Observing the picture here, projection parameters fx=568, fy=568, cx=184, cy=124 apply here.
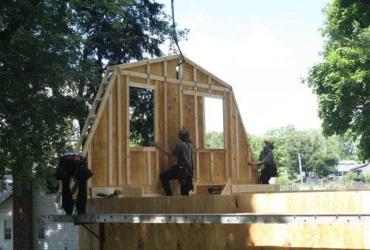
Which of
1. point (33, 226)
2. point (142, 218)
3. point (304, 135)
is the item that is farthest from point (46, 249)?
point (304, 135)

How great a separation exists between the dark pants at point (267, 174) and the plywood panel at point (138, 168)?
4623 millimetres

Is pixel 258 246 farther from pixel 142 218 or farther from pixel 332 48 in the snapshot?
pixel 332 48

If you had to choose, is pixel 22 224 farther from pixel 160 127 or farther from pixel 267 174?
pixel 160 127

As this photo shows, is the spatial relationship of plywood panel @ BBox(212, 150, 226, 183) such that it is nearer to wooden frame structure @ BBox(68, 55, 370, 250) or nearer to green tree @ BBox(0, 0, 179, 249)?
wooden frame structure @ BBox(68, 55, 370, 250)

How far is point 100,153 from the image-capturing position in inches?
496

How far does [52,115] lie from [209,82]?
4.51m

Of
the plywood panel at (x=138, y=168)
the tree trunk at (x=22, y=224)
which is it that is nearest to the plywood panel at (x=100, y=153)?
the plywood panel at (x=138, y=168)

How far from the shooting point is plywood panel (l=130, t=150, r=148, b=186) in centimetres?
1355

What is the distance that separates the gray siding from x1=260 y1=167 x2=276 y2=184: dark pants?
50.3 ft

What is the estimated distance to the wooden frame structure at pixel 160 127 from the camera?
12.7m

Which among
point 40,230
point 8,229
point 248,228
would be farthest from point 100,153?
point 8,229

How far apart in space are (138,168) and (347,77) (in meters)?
16.9

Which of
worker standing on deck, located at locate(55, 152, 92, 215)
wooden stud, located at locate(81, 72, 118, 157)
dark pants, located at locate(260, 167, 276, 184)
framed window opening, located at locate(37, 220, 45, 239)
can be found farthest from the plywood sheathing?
framed window opening, located at locate(37, 220, 45, 239)

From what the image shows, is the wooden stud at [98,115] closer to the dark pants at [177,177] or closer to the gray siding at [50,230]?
the dark pants at [177,177]
